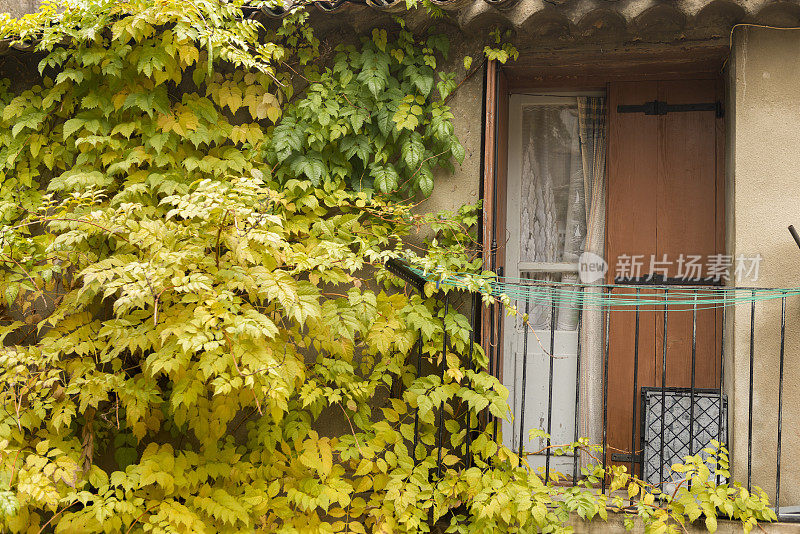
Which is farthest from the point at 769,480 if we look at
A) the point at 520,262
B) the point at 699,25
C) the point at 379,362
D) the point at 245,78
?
the point at 245,78

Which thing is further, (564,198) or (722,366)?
(564,198)

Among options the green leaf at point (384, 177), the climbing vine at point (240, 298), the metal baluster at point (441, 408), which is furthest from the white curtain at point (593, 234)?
the green leaf at point (384, 177)

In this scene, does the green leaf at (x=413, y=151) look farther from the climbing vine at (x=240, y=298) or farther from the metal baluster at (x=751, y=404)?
the metal baluster at (x=751, y=404)

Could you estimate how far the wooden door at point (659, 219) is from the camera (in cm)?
423

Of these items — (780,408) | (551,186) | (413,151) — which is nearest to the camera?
(780,408)

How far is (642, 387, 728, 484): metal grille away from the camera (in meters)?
3.92

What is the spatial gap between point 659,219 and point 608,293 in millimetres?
986

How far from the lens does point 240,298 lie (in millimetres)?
3217

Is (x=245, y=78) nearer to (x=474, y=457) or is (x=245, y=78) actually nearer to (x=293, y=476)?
(x=293, y=476)

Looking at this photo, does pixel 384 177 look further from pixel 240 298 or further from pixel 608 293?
pixel 608 293

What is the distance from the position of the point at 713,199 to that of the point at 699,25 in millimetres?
1094

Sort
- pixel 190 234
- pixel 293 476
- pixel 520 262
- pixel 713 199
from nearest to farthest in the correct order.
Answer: pixel 190 234
pixel 293 476
pixel 713 199
pixel 520 262

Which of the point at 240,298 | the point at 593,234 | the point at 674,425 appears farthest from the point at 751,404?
the point at 240,298

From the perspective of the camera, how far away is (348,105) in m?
4.02
